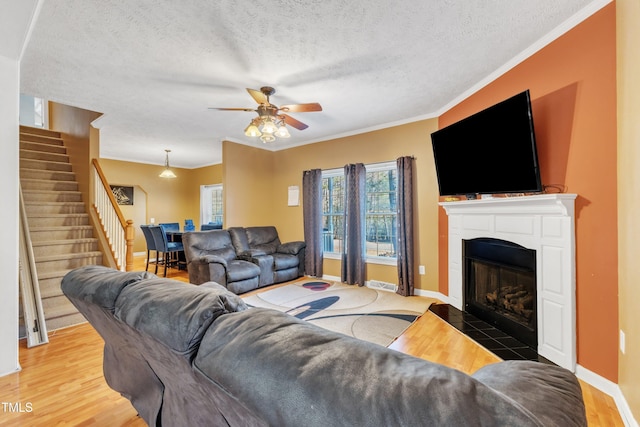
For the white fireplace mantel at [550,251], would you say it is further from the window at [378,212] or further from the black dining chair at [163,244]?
the black dining chair at [163,244]

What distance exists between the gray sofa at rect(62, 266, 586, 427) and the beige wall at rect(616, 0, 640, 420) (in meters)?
1.46

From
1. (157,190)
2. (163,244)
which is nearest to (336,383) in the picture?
(163,244)

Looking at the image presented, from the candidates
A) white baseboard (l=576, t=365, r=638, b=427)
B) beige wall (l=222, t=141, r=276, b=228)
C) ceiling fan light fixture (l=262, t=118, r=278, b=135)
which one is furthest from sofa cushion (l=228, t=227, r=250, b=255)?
white baseboard (l=576, t=365, r=638, b=427)

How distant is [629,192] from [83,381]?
3.81m

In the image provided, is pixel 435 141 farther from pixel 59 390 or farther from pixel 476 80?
pixel 59 390

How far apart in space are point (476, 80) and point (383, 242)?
2.56 meters

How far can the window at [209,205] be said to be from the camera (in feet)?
27.0

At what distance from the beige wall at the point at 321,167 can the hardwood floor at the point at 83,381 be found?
1.51m

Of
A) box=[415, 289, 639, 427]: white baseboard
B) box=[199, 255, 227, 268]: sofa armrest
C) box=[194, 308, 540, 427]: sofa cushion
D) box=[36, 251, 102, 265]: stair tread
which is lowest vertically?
box=[415, 289, 639, 427]: white baseboard

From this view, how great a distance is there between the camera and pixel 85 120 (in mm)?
A: 4531

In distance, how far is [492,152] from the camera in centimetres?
267

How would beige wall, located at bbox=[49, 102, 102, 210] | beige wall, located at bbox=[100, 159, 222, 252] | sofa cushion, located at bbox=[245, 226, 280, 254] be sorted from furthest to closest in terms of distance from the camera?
beige wall, located at bbox=[100, 159, 222, 252], sofa cushion, located at bbox=[245, 226, 280, 254], beige wall, located at bbox=[49, 102, 102, 210]

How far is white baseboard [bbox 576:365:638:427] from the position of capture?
166 cm

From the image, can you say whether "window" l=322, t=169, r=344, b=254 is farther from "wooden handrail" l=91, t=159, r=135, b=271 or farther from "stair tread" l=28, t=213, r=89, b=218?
"stair tread" l=28, t=213, r=89, b=218
